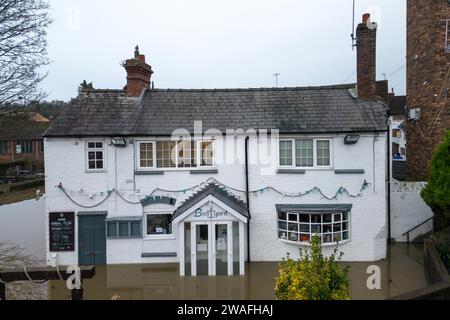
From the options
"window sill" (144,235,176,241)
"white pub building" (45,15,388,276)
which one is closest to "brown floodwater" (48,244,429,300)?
"white pub building" (45,15,388,276)

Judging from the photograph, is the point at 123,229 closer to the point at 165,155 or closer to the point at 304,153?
the point at 165,155

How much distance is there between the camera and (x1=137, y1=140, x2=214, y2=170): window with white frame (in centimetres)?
1258

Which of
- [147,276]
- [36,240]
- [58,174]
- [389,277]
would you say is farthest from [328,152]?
[36,240]

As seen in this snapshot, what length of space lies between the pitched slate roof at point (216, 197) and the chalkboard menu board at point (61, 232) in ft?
13.6

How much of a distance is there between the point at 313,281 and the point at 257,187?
6.26 meters

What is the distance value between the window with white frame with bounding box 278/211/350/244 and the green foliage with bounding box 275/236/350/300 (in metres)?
5.29

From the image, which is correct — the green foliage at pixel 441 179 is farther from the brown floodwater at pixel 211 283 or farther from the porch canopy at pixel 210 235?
the porch canopy at pixel 210 235

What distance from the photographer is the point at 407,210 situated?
46.2ft

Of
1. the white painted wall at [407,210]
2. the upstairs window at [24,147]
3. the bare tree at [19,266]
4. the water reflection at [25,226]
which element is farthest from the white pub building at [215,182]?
the upstairs window at [24,147]

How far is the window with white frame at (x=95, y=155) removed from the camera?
489 inches

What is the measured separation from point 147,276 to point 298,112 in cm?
833

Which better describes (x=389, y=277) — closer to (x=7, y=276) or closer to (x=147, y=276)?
(x=147, y=276)

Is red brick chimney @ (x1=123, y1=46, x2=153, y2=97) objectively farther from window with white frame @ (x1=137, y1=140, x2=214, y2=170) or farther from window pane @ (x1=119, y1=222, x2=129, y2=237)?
window pane @ (x1=119, y1=222, x2=129, y2=237)
